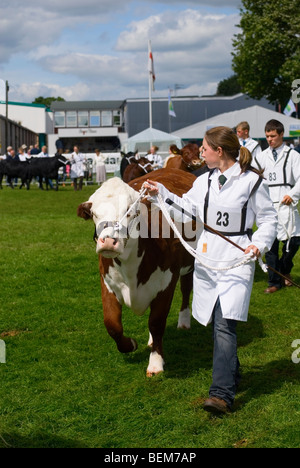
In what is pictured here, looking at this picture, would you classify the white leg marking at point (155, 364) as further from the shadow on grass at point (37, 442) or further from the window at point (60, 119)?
the window at point (60, 119)

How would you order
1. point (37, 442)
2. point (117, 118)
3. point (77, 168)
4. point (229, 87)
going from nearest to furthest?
1. point (37, 442)
2. point (77, 168)
3. point (117, 118)
4. point (229, 87)

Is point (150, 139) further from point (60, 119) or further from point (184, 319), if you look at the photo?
point (60, 119)

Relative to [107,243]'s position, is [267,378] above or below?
below

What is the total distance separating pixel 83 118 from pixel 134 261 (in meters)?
79.7

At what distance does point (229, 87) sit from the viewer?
139 metres

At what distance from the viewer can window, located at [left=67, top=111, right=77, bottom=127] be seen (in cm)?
8269

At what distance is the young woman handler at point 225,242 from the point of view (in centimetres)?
462

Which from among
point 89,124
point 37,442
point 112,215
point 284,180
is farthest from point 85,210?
point 89,124

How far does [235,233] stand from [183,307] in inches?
101

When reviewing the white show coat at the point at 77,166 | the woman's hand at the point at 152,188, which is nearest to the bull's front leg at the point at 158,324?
the woman's hand at the point at 152,188

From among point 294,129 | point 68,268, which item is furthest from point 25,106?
point 68,268

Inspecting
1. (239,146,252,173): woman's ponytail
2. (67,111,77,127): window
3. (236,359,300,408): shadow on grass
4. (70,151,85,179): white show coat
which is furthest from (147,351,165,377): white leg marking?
(67,111,77,127): window

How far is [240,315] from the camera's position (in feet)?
15.1

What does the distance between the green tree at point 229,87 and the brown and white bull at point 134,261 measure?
445ft
